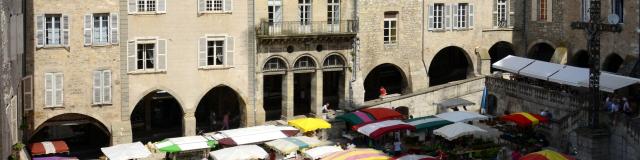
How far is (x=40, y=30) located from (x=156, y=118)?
34.7 feet

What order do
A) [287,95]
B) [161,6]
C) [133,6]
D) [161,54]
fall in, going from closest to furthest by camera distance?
[133,6] → [161,6] → [161,54] → [287,95]

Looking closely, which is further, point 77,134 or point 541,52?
point 541,52

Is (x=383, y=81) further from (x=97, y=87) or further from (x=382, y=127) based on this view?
(x=97, y=87)

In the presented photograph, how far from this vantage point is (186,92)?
42719mm

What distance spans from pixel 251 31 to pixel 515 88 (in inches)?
547

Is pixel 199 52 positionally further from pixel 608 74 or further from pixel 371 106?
pixel 608 74

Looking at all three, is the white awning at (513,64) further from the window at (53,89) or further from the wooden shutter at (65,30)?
the window at (53,89)

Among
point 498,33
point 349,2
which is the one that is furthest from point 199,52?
point 498,33

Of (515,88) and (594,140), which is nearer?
(594,140)

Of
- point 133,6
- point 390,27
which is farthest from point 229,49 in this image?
point 390,27

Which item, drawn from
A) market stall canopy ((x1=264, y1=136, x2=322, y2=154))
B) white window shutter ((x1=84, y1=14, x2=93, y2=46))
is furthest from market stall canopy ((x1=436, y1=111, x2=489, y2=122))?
white window shutter ((x1=84, y1=14, x2=93, y2=46))

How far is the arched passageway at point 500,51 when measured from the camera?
5344cm

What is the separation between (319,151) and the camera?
117 ft

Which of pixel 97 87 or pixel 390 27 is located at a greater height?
pixel 390 27
